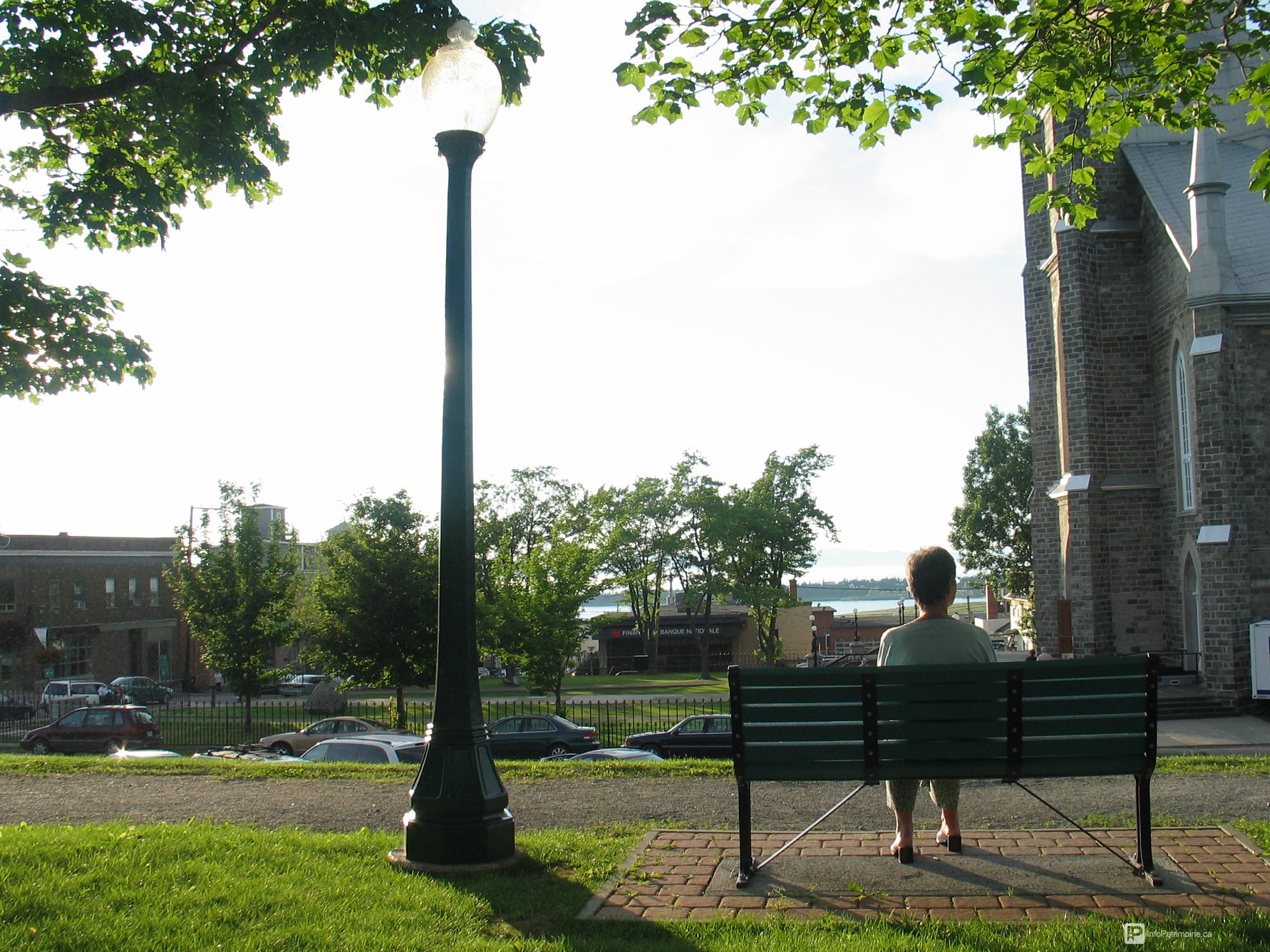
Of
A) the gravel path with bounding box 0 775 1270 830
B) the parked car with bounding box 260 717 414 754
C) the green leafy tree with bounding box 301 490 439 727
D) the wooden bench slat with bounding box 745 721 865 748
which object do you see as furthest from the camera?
the green leafy tree with bounding box 301 490 439 727

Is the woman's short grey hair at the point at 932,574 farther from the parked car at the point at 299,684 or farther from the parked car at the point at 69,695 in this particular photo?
the parked car at the point at 299,684

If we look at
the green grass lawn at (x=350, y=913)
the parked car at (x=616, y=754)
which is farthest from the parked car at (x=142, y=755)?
the green grass lawn at (x=350, y=913)

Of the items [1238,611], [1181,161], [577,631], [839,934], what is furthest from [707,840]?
[1181,161]

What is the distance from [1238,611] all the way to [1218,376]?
515cm

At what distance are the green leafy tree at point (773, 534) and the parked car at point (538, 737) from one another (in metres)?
33.1

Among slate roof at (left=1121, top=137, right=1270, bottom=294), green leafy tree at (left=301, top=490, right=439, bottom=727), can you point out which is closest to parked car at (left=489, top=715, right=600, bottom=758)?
green leafy tree at (left=301, top=490, right=439, bottom=727)

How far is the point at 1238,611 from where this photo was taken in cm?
2184

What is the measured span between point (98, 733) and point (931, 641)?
26794 mm

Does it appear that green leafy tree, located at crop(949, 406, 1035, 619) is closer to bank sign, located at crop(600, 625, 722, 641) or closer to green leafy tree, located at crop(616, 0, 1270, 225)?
bank sign, located at crop(600, 625, 722, 641)

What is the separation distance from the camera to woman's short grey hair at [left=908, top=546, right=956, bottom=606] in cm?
522

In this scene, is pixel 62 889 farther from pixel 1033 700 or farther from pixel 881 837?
pixel 1033 700

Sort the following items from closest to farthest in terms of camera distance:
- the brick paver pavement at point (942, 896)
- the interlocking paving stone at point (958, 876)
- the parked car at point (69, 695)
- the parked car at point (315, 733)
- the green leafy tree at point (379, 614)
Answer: the brick paver pavement at point (942, 896)
the interlocking paving stone at point (958, 876)
the parked car at point (315, 733)
the green leafy tree at point (379, 614)
the parked car at point (69, 695)

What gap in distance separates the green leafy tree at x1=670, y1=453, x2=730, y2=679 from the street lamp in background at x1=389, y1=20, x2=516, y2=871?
4976 cm

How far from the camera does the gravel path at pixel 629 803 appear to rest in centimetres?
670
